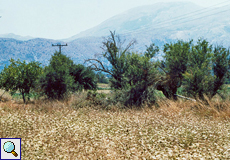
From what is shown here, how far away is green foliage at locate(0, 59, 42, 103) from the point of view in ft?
61.8

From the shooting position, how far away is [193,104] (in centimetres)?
1246

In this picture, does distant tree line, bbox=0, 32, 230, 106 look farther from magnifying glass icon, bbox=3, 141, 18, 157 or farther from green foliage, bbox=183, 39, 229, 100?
magnifying glass icon, bbox=3, 141, 18, 157

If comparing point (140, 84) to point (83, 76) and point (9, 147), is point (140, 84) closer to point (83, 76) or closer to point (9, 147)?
point (9, 147)

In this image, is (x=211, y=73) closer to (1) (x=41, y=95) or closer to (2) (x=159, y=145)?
(2) (x=159, y=145)

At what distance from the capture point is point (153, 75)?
569 inches

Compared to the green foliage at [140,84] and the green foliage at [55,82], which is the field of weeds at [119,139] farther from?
the green foliage at [55,82]

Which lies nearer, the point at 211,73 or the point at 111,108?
the point at 111,108

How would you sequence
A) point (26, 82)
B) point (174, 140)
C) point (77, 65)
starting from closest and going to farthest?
1. point (174, 140)
2. point (26, 82)
3. point (77, 65)

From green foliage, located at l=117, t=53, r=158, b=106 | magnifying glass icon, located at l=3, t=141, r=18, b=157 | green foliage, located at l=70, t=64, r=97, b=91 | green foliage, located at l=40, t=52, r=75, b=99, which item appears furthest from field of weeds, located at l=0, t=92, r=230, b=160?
green foliage, located at l=70, t=64, r=97, b=91

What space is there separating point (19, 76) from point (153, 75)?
34.3 ft

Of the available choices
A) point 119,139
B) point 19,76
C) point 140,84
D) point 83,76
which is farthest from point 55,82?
point 119,139

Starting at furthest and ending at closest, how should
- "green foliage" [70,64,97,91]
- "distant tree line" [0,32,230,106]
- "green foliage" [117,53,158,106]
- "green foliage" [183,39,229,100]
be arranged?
1. "green foliage" [70,64,97,91]
2. "distant tree line" [0,32,230,106]
3. "green foliage" [183,39,229,100]
4. "green foliage" [117,53,158,106]

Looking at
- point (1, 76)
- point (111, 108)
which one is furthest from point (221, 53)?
point (1, 76)

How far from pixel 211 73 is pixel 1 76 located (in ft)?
49.8
